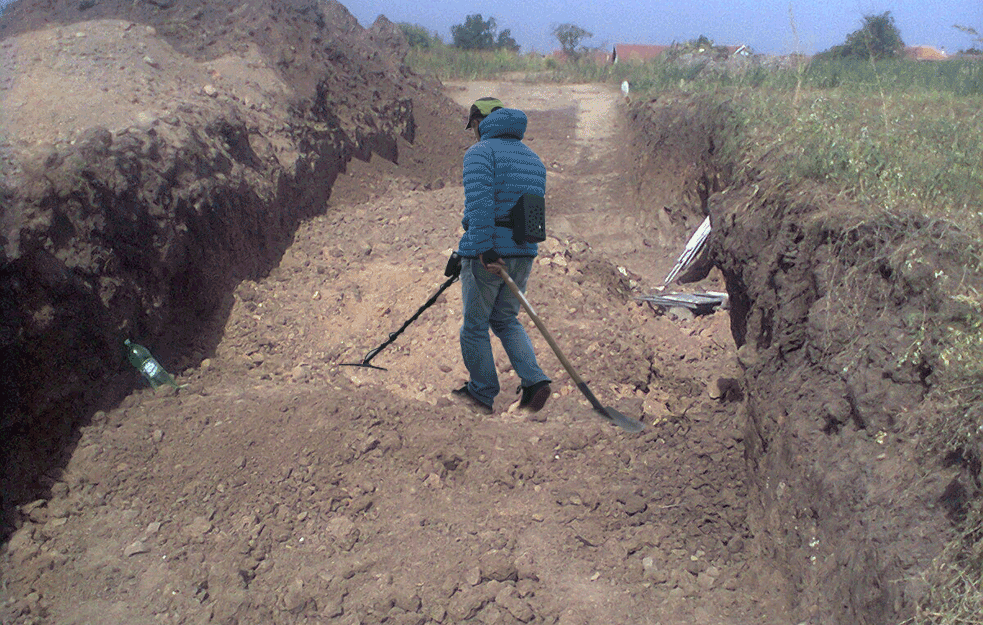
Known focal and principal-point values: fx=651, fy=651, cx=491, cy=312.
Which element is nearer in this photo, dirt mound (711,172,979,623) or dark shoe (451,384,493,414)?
dirt mound (711,172,979,623)

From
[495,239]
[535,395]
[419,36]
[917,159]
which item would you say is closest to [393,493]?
[535,395]

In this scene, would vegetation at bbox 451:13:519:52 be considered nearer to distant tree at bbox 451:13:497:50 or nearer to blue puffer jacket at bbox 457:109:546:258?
distant tree at bbox 451:13:497:50

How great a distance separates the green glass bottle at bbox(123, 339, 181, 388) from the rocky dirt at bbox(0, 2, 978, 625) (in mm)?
95

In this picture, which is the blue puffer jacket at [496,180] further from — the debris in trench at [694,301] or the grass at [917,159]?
the debris in trench at [694,301]

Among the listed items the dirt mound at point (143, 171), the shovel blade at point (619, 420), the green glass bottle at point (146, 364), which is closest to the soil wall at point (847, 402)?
the shovel blade at point (619, 420)

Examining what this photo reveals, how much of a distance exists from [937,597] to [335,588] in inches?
97.9

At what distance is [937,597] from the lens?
2072 mm

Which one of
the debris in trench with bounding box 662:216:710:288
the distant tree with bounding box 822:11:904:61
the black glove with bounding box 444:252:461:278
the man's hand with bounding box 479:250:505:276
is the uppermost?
the distant tree with bounding box 822:11:904:61

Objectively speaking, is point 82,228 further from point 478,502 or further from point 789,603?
point 789,603

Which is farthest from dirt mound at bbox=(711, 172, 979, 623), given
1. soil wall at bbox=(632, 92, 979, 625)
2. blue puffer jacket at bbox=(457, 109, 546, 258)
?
blue puffer jacket at bbox=(457, 109, 546, 258)

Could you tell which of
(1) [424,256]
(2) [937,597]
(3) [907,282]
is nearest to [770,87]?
(1) [424,256]

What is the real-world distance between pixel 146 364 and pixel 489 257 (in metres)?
2.76

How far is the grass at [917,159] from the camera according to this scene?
213cm

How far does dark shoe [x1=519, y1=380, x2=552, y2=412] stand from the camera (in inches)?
153
